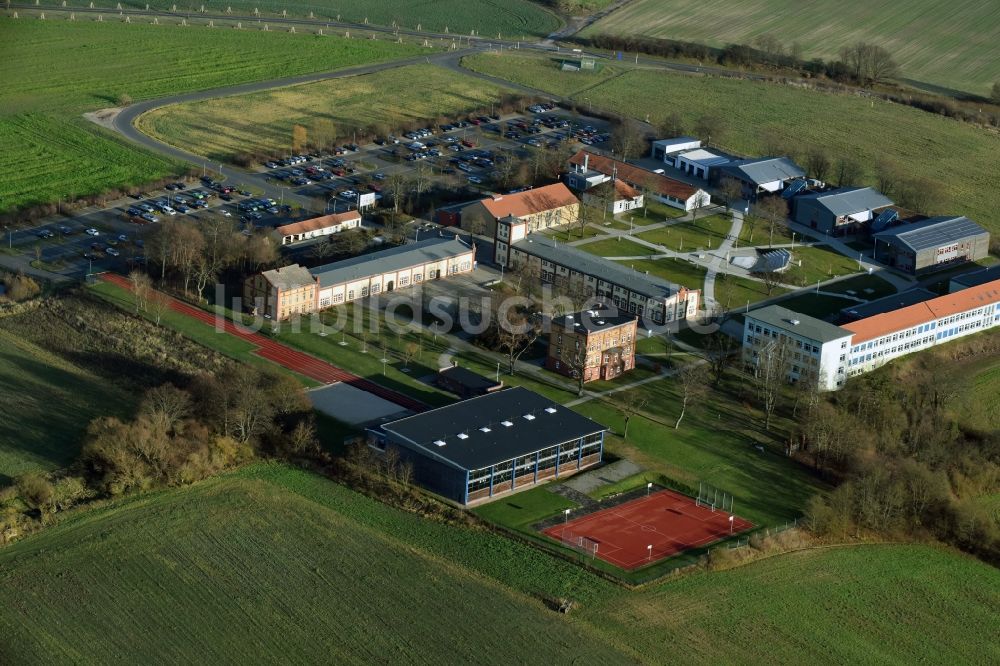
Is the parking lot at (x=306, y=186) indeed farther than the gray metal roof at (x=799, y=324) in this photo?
Yes

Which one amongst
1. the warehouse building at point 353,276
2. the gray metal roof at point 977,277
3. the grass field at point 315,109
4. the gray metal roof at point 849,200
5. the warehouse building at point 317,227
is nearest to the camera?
the warehouse building at point 353,276

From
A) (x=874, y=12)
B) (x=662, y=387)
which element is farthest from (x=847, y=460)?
(x=874, y=12)

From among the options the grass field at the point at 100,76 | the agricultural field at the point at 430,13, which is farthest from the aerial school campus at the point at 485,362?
the agricultural field at the point at 430,13

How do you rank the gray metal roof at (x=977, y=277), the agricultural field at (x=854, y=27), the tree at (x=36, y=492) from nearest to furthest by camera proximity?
the tree at (x=36, y=492) < the gray metal roof at (x=977, y=277) < the agricultural field at (x=854, y=27)

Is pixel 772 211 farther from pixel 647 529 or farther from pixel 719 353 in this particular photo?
pixel 647 529

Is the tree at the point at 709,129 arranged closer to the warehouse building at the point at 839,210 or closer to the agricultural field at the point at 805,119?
the agricultural field at the point at 805,119
